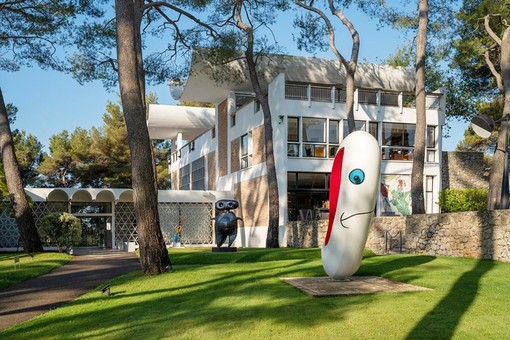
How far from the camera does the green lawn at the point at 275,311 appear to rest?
5.53 metres

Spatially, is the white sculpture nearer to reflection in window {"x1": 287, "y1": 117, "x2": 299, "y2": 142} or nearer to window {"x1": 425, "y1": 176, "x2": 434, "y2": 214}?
reflection in window {"x1": 287, "y1": 117, "x2": 299, "y2": 142}

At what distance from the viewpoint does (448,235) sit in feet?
44.6

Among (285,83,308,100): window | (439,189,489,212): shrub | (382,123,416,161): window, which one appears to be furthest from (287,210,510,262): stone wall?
(382,123,416,161): window

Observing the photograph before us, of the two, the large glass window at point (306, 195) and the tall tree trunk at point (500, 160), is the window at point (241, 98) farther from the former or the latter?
the tall tree trunk at point (500, 160)

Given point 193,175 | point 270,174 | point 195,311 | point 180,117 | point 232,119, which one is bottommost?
point 195,311

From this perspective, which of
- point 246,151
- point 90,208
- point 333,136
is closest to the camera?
point 333,136

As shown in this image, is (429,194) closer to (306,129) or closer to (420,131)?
(306,129)

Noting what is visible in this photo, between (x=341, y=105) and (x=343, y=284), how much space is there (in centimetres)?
1755

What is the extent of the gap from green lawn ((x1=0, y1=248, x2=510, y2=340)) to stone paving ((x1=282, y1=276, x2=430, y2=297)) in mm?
172

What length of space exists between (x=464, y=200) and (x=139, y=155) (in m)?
16.4

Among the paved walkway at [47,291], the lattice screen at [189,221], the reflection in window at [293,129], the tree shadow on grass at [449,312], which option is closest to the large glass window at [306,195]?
the reflection in window at [293,129]

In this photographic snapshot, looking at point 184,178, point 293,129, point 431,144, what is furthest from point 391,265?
point 184,178

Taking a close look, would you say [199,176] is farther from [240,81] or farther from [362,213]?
[362,213]

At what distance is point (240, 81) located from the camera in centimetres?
2611
